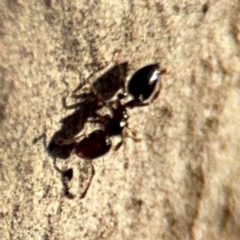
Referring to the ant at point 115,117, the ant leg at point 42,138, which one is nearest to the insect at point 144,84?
the ant at point 115,117

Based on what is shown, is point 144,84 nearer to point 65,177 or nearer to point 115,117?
point 115,117

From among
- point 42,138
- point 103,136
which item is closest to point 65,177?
point 42,138

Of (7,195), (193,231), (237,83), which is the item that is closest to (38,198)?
(7,195)

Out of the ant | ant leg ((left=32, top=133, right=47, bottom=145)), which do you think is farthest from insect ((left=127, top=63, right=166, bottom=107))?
ant leg ((left=32, top=133, right=47, bottom=145))

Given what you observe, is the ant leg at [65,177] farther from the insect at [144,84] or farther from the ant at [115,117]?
the insect at [144,84]

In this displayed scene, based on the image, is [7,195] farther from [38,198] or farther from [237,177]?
[237,177]

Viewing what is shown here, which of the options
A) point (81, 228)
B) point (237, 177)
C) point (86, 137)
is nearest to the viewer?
point (237, 177)
